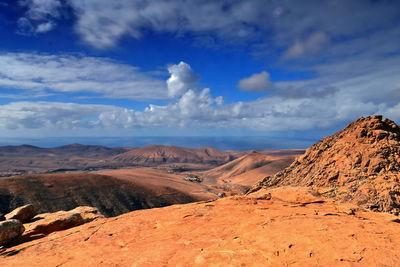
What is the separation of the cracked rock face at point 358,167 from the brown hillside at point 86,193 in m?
48.2

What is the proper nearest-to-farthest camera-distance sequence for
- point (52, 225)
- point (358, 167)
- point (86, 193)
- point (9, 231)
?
1. point (9, 231)
2. point (358, 167)
3. point (52, 225)
4. point (86, 193)

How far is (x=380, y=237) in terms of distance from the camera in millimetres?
8617

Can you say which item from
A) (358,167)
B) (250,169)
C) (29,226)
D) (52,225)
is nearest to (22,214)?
(29,226)

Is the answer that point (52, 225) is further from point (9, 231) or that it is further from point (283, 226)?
point (283, 226)

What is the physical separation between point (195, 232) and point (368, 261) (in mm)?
6795

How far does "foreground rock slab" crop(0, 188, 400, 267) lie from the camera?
26.9 feet

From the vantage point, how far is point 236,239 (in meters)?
10.2

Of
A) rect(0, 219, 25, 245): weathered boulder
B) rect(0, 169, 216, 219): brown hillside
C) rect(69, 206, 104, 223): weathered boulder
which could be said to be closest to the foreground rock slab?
rect(0, 219, 25, 245): weathered boulder

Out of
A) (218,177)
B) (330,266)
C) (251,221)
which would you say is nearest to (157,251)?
(251,221)

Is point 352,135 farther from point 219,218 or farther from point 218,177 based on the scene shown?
point 218,177

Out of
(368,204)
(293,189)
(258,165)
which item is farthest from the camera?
(258,165)

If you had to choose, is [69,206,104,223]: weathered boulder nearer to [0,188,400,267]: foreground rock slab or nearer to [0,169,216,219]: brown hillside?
[0,188,400,267]: foreground rock slab

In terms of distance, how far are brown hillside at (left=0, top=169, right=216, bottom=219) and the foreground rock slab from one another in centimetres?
4750

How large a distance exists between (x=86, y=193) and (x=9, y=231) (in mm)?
51646
